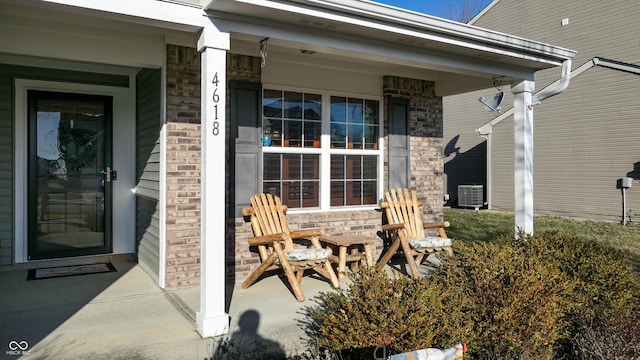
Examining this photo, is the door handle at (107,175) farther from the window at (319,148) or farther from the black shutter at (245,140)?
the window at (319,148)

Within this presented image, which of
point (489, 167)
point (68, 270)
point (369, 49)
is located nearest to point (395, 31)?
point (369, 49)

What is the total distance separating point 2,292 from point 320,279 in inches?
116

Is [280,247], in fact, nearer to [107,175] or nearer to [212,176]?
[212,176]

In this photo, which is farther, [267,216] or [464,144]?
[464,144]

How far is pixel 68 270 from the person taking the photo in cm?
486

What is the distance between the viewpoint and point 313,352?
263cm

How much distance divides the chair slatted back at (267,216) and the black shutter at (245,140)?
154mm

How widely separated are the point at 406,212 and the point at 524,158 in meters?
1.44

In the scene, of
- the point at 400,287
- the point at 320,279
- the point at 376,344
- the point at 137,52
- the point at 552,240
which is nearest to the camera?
the point at 376,344

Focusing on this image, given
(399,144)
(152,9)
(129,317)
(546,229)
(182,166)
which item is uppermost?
(152,9)

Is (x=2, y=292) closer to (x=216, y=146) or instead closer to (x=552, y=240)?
(x=216, y=146)

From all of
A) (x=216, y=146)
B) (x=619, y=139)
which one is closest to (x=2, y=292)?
(x=216, y=146)

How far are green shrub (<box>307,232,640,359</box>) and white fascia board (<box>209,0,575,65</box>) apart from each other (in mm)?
1891

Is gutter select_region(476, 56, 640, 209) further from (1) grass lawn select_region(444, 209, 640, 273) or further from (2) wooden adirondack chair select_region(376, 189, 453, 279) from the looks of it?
(1) grass lawn select_region(444, 209, 640, 273)
